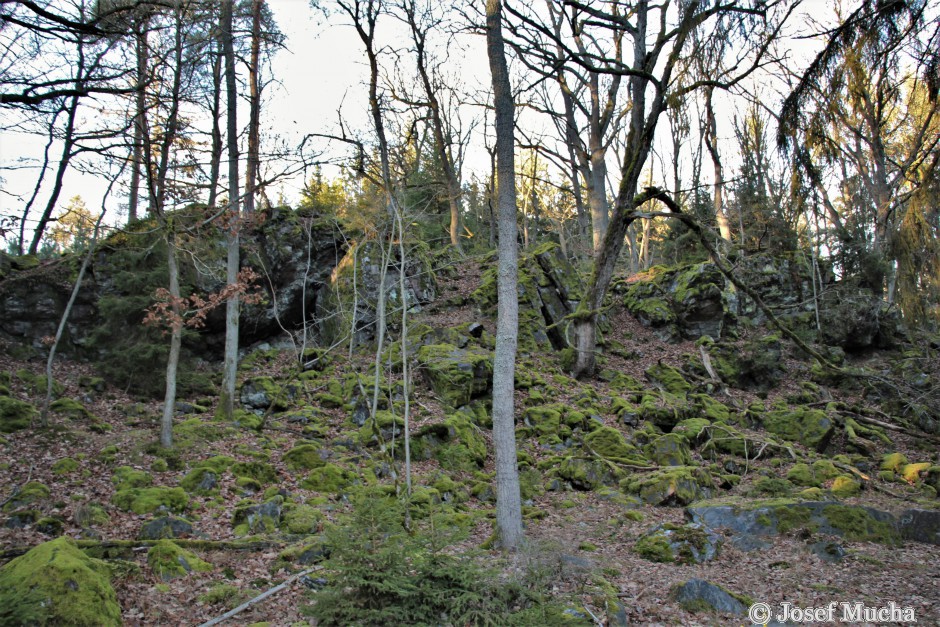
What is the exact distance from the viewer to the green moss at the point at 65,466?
727 centimetres

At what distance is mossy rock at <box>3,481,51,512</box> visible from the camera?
6.11 meters

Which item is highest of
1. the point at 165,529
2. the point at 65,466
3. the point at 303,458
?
the point at 65,466

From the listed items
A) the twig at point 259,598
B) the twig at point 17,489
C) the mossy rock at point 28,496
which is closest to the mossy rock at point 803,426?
the twig at point 259,598

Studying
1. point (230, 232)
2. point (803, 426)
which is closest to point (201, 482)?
point (230, 232)

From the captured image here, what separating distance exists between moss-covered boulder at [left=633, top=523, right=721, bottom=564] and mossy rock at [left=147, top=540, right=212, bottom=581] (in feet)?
17.0

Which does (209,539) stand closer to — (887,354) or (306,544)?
(306,544)

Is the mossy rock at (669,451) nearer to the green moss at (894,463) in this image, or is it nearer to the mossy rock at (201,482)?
the green moss at (894,463)

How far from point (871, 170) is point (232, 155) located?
24578mm

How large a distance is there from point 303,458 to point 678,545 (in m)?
6.15

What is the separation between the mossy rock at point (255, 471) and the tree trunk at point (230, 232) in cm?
264

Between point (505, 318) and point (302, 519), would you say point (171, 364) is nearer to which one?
point (302, 519)

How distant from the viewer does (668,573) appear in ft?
19.6

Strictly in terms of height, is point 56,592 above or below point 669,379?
below

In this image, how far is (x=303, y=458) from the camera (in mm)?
9062
